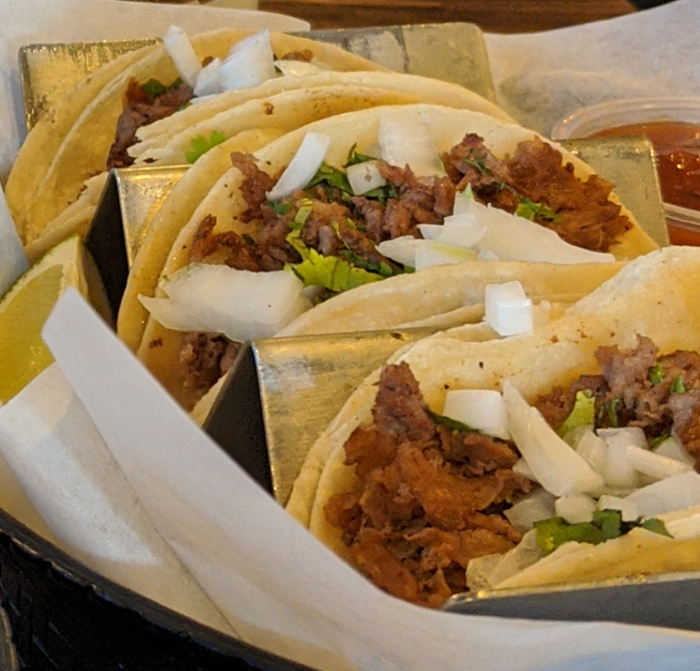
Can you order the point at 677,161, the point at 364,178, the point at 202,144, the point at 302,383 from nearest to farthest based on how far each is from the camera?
1. the point at 302,383
2. the point at 364,178
3. the point at 202,144
4. the point at 677,161

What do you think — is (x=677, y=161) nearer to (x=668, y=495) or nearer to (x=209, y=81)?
(x=209, y=81)

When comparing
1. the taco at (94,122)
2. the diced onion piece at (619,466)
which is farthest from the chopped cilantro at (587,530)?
the taco at (94,122)

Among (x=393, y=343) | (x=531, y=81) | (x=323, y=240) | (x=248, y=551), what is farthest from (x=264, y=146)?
(x=531, y=81)

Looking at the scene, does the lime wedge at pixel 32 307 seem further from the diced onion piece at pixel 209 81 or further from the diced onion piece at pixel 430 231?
the diced onion piece at pixel 430 231

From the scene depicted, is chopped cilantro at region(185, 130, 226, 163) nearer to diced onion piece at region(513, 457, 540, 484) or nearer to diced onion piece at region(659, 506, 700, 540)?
diced onion piece at region(513, 457, 540, 484)

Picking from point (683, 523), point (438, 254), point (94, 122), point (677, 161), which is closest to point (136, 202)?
point (94, 122)
